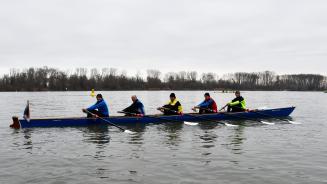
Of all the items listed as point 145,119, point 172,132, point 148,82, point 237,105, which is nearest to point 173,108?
point 145,119

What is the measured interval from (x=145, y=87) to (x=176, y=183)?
446ft

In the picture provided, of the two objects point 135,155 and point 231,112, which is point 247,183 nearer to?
point 135,155

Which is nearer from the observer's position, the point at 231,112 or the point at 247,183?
the point at 247,183

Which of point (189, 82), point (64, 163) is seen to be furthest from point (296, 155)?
point (189, 82)

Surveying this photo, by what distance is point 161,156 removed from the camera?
424 inches

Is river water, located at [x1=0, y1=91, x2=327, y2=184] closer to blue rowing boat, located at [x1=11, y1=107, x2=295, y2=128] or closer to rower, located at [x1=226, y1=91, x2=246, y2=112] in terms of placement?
blue rowing boat, located at [x1=11, y1=107, x2=295, y2=128]

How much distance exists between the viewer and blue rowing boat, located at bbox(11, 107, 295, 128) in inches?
640

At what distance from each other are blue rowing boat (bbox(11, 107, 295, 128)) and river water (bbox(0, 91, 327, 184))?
46 cm

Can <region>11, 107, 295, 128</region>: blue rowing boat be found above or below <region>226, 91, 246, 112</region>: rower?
below

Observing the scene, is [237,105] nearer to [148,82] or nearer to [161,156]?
[161,156]

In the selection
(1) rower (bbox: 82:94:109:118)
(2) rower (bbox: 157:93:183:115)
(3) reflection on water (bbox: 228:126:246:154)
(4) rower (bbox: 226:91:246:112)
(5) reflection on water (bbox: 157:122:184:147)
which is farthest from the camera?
(4) rower (bbox: 226:91:246:112)

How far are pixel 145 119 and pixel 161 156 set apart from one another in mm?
7941

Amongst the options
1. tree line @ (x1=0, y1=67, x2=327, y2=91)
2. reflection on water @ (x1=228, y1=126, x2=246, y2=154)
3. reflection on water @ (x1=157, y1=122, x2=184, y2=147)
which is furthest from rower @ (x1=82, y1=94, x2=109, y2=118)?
tree line @ (x1=0, y1=67, x2=327, y2=91)

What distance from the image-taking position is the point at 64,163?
982 centimetres
